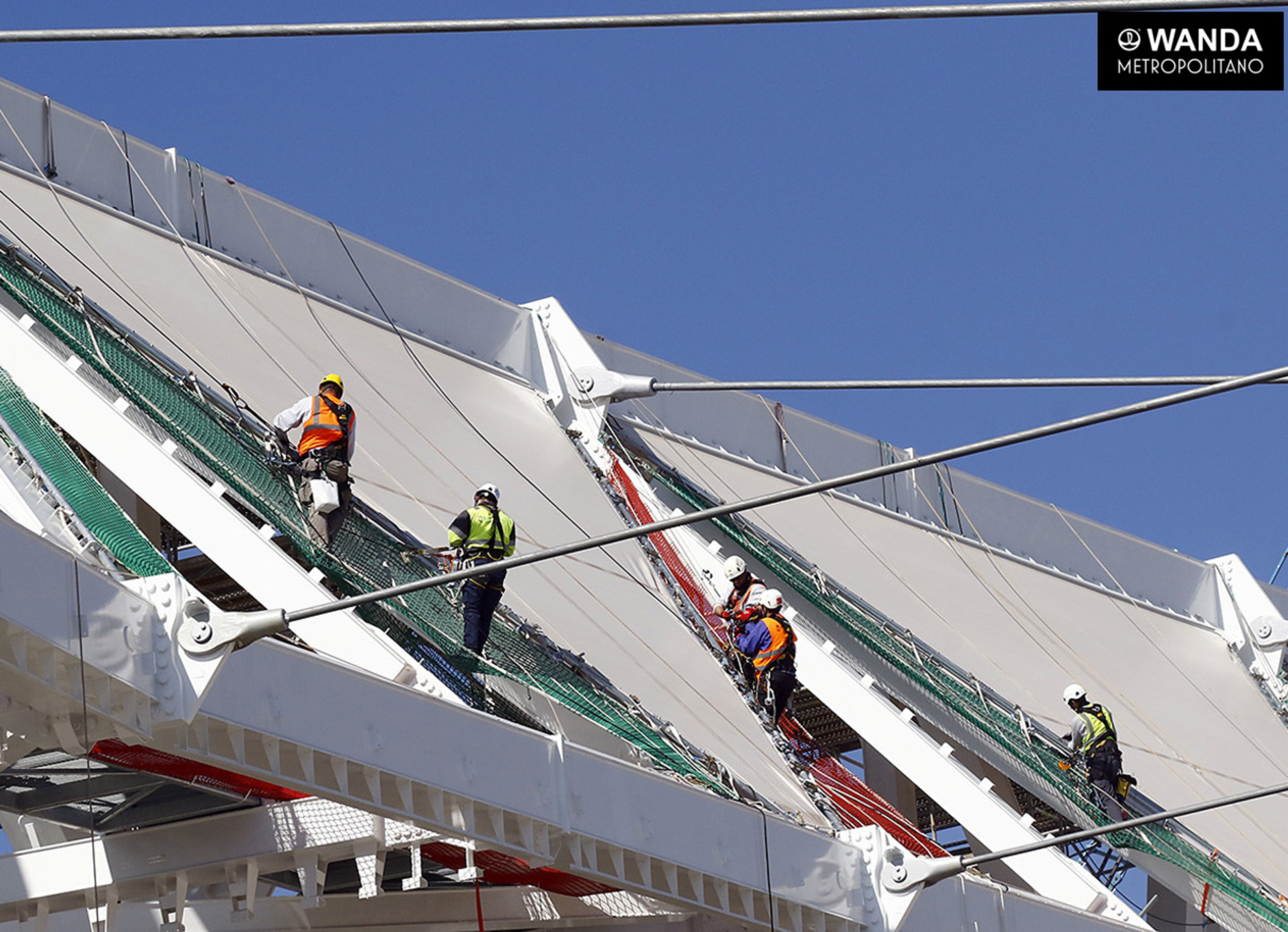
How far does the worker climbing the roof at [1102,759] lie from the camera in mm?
20250

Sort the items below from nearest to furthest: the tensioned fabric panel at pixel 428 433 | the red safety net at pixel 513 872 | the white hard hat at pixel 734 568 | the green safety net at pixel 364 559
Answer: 1. the green safety net at pixel 364 559
2. the red safety net at pixel 513 872
3. the tensioned fabric panel at pixel 428 433
4. the white hard hat at pixel 734 568

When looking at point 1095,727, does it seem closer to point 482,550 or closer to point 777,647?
point 777,647

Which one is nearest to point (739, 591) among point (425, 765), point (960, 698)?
point (960, 698)

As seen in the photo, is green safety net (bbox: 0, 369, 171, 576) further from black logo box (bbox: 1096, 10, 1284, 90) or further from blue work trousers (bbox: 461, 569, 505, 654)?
black logo box (bbox: 1096, 10, 1284, 90)

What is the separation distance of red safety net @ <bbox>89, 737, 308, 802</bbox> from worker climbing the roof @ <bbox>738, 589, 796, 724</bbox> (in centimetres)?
490

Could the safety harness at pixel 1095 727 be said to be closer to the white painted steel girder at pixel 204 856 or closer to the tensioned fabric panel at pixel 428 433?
the tensioned fabric panel at pixel 428 433

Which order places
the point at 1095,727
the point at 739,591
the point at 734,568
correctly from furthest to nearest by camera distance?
the point at 1095,727
the point at 734,568
the point at 739,591

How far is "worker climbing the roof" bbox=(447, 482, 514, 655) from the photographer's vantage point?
15094 mm

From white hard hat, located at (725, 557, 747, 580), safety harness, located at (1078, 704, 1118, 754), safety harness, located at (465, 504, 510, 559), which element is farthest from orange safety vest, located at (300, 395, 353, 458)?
safety harness, located at (1078, 704, 1118, 754)

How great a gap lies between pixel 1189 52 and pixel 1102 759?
41.3 ft

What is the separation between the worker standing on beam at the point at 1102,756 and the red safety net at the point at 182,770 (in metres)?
8.63

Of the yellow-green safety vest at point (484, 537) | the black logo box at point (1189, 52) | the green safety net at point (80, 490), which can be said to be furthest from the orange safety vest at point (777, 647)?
the black logo box at point (1189, 52)

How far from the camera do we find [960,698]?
20906 mm

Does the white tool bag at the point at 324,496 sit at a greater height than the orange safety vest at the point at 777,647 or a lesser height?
greater
